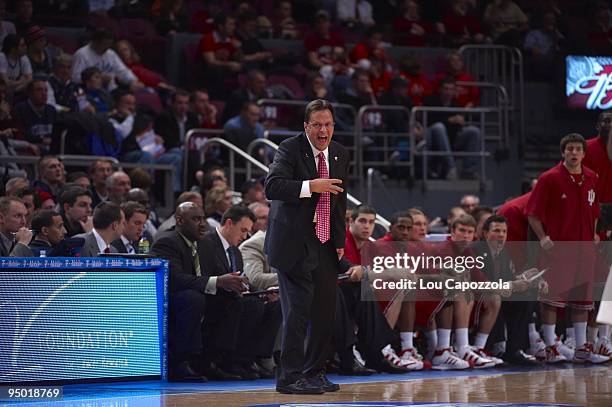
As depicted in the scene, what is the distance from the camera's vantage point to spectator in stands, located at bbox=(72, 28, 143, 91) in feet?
46.4

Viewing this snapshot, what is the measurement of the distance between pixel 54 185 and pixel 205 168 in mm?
2384

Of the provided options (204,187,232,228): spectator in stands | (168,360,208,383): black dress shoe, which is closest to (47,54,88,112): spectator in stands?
(204,187,232,228): spectator in stands

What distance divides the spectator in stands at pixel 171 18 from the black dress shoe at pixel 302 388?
9.21 metres

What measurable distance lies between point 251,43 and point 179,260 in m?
7.42

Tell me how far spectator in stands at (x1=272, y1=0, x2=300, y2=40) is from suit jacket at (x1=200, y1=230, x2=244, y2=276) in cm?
804

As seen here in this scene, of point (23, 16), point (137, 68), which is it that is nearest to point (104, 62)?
point (137, 68)

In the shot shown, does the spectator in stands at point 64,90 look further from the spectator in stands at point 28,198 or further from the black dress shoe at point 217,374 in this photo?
the black dress shoe at point 217,374

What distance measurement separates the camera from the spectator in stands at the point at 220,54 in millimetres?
15586

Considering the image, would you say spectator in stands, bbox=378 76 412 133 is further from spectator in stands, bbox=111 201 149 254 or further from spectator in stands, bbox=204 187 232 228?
spectator in stands, bbox=111 201 149 254

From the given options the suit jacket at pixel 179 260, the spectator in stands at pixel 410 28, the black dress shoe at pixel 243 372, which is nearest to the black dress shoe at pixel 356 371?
the black dress shoe at pixel 243 372

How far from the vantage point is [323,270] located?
7.91 meters

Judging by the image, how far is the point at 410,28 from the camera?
60.4 feet

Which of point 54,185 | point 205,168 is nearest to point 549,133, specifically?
point 205,168

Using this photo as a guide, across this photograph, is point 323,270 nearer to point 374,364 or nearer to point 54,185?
point 374,364
